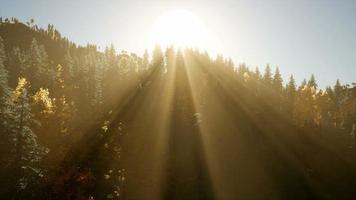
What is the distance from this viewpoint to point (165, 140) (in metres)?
81.4

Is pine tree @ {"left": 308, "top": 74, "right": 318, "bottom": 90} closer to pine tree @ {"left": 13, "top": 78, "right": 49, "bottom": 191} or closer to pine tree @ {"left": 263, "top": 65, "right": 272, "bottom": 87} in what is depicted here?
pine tree @ {"left": 263, "top": 65, "right": 272, "bottom": 87}

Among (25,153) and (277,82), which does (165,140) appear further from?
(277,82)

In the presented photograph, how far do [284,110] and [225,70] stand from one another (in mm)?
58768

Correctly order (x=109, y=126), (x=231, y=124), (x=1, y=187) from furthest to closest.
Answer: (x=231, y=124) < (x=109, y=126) < (x=1, y=187)

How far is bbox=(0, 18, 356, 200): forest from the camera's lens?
56000mm

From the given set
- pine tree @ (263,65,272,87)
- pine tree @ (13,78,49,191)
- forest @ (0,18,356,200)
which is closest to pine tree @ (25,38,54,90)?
forest @ (0,18,356,200)

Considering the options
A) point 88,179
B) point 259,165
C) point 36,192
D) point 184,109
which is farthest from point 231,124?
point 36,192

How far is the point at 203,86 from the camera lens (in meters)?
124

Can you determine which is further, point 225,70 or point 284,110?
point 225,70

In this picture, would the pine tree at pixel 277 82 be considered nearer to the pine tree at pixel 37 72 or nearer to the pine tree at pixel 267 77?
the pine tree at pixel 267 77

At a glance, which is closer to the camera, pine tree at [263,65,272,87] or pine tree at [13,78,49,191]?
pine tree at [13,78,49,191]

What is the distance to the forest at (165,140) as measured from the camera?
56.0 m

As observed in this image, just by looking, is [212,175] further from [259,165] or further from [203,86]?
[203,86]

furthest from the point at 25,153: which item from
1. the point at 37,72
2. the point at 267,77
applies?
the point at 267,77
